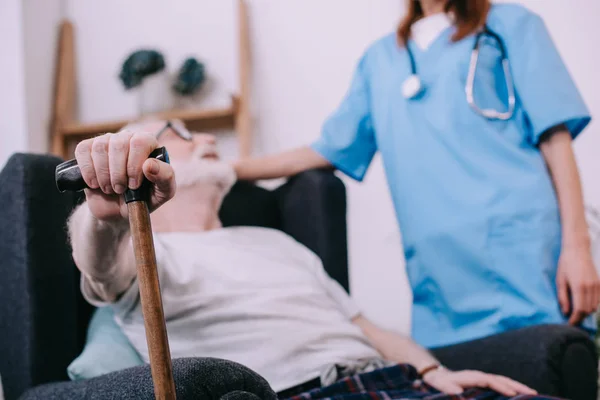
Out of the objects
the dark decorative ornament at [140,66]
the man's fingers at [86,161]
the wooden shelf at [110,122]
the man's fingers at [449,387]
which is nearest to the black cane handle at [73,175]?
the man's fingers at [86,161]

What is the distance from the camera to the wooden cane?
0.50 meters

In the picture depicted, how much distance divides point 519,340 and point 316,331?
0.35 m

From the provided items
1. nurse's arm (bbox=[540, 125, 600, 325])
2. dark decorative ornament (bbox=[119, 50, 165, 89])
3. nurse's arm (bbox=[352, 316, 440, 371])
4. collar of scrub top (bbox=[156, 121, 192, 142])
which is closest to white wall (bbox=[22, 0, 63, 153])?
dark decorative ornament (bbox=[119, 50, 165, 89])

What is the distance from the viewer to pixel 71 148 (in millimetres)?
2299

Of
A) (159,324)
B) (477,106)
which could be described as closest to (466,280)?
(477,106)

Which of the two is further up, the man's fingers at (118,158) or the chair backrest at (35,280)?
the man's fingers at (118,158)

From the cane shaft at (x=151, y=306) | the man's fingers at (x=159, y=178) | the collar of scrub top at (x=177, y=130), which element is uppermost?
the collar of scrub top at (x=177, y=130)

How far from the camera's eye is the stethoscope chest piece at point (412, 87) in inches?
50.6

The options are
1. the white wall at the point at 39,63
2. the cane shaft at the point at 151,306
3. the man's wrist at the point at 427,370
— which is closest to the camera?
the cane shaft at the point at 151,306

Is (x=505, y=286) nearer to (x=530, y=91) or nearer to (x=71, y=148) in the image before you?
(x=530, y=91)

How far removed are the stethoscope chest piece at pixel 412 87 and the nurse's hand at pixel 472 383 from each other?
2.04ft

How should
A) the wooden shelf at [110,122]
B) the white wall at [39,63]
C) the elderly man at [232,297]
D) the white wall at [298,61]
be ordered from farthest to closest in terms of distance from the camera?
the white wall at [39,63] → the wooden shelf at [110,122] → the white wall at [298,61] → the elderly man at [232,297]

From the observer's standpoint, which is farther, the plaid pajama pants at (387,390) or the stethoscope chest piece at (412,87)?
the stethoscope chest piece at (412,87)

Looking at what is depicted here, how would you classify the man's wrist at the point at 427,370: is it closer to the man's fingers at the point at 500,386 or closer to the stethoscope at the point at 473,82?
the man's fingers at the point at 500,386
